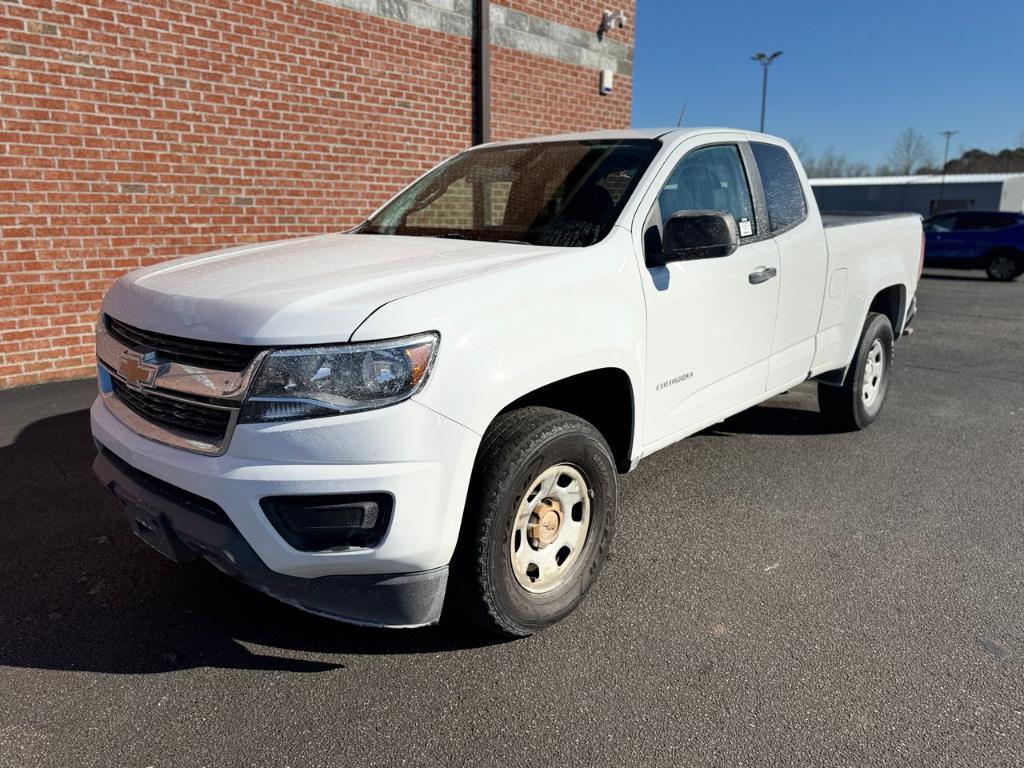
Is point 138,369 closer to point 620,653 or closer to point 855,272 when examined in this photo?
point 620,653

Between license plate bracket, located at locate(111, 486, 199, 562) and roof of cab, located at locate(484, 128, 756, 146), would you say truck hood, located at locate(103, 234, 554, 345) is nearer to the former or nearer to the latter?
license plate bracket, located at locate(111, 486, 199, 562)

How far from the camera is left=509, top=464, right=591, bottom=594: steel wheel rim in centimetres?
271

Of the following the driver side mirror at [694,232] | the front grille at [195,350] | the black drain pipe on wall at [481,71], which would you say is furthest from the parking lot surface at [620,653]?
the black drain pipe on wall at [481,71]

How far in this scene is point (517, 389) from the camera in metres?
2.50

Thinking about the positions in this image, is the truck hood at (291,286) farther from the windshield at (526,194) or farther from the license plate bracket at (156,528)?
the license plate bracket at (156,528)

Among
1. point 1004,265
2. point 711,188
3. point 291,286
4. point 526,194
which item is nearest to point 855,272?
point 711,188

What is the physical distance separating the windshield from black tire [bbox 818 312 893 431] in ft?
7.94

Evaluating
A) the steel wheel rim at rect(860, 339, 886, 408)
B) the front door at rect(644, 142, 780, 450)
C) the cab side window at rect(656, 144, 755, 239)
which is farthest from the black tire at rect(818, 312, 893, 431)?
the cab side window at rect(656, 144, 755, 239)

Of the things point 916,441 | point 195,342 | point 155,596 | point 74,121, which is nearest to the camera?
point 195,342

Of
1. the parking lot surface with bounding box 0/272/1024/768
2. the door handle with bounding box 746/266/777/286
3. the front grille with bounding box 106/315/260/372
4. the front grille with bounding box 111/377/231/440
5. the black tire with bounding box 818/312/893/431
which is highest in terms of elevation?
the door handle with bounding box 746/266/777/286

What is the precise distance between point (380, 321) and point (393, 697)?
4.06 ft

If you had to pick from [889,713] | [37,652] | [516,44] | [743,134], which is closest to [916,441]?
[743,134]

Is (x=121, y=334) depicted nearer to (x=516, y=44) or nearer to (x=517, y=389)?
(x=517, y=389)

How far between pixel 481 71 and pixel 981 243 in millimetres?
14544
